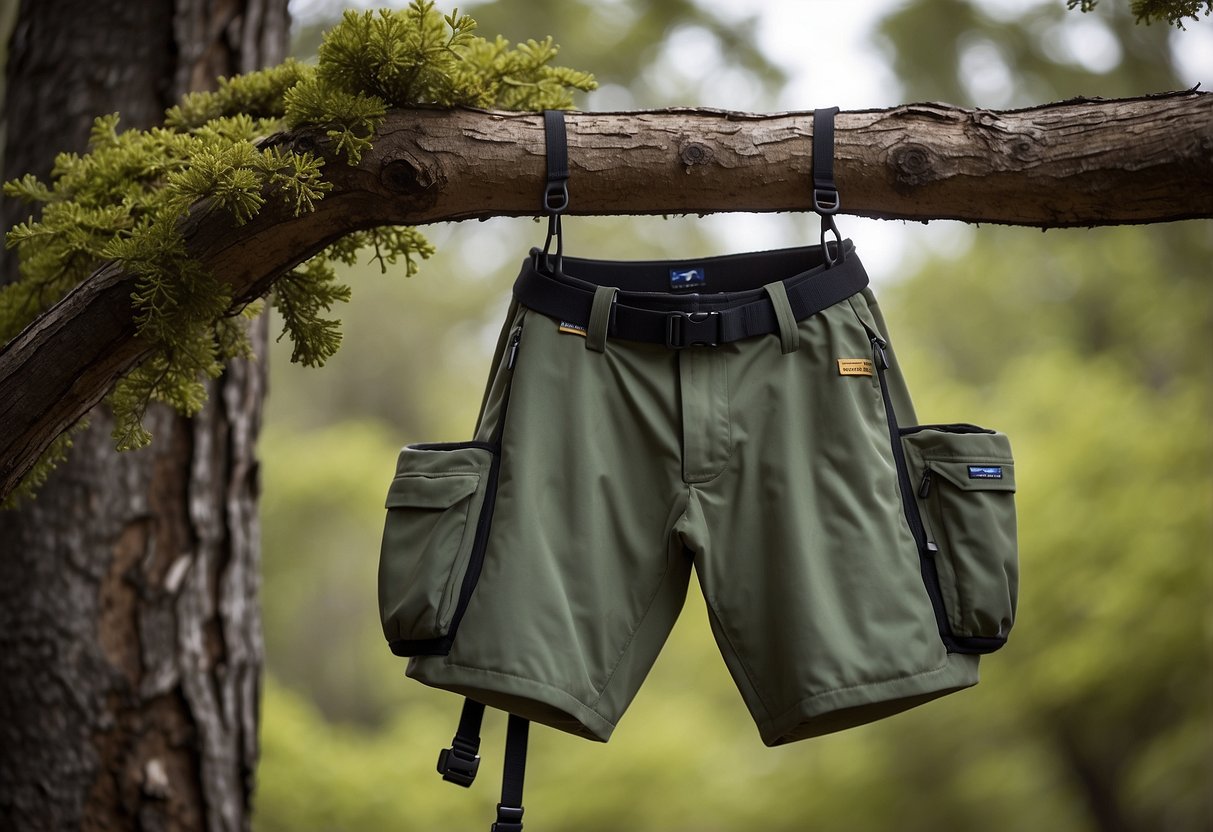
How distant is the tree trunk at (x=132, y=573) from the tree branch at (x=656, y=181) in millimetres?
749

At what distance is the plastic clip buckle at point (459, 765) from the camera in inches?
55.6

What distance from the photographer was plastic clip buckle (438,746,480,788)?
4.63 feet

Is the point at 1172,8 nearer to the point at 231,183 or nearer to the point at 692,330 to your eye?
the point at 692,330

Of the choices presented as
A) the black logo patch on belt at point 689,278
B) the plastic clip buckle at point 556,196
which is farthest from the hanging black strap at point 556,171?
the black logo patch on belt at point 689,278

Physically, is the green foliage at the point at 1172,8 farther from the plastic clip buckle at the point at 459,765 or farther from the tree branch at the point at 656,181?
the plastic clip buckle at the point at 459,765

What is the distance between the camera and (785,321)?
1.45m

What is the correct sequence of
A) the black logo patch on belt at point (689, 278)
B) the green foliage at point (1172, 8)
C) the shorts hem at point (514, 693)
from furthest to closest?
the black logo patch on belt at point (689, 278), the green foliage at point (1172, 8), the shorts hem at point (514, 693)

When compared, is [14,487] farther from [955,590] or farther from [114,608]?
[955,590]

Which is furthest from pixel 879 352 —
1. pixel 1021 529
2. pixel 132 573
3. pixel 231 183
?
pixel 1021 529

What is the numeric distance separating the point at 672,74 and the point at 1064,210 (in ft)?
16.2

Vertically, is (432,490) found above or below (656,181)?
below

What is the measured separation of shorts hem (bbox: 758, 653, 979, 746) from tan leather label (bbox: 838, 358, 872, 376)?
42 centimetres

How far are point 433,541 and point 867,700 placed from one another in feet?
2.08

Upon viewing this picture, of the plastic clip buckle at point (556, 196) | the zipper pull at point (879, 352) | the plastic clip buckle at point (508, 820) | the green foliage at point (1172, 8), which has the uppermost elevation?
the green foliage at point (1172, 8)
